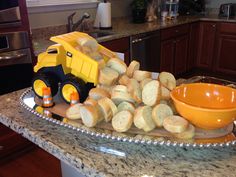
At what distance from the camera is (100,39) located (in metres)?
2.46

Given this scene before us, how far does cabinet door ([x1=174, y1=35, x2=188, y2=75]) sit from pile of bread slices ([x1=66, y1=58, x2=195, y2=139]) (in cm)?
290

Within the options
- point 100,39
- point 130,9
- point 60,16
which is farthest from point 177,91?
point 130,9

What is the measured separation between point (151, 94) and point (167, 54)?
2.83 metres

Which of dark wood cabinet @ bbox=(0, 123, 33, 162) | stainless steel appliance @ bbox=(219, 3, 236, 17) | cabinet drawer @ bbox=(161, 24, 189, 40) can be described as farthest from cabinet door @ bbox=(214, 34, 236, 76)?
dark wood cabinet @ bbox=(0, 123, 33, 162)

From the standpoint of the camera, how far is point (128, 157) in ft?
2.25

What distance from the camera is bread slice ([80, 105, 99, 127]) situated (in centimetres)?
76

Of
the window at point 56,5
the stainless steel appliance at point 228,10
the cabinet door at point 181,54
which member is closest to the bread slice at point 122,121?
the window at point 56,5

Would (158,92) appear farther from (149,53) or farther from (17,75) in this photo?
(149,53)

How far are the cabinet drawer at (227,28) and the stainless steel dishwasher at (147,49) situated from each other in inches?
42.3

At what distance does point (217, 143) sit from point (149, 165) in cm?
18

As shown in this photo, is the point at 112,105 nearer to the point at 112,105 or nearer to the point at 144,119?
the point at 112,105

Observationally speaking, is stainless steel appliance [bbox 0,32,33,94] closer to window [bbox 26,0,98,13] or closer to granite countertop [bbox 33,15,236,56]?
granite countertop [bbox 33,15,236,56]

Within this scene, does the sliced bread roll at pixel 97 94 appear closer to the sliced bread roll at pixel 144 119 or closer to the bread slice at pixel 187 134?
the sliced bread roll at pixel 144 119

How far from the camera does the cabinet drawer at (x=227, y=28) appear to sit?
3629mm
